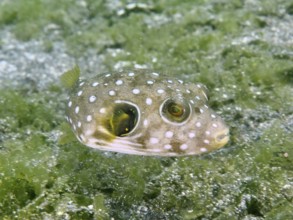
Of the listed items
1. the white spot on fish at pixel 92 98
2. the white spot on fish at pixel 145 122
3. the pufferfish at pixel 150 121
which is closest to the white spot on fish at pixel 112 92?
the pufferfish at pixel 150 121

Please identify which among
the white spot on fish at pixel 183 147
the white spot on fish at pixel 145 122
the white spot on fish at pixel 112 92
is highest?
the white spot on fish at pixel 112 92

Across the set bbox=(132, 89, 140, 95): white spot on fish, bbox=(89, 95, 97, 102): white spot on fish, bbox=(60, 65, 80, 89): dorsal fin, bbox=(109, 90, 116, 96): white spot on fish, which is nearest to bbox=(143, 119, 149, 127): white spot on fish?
bbox=(132, 89, 140, 95): white spot on fish

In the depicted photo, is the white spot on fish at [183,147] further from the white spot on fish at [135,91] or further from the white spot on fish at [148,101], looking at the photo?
the white spot on fish at [135,91]

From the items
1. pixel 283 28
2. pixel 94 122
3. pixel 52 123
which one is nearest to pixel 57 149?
pixel 52 123

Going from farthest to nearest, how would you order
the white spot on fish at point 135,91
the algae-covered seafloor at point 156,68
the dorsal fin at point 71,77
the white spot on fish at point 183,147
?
the dorsal fin at point 71,77 < the algae-covered seafloor at point 156,68 < the white spot on fish at point 135,91 < the white spot on fish at point 183,147

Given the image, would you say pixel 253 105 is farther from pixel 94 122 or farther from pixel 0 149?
pixel 0 149

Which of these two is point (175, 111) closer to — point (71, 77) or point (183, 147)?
point (183, 147)

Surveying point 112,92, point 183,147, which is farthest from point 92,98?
point 183,147
